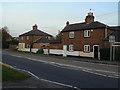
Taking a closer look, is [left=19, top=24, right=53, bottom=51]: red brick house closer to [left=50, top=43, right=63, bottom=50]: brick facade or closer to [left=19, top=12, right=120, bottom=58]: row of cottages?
[left=19, top=12, right=120, bottom=58]: row of cottages

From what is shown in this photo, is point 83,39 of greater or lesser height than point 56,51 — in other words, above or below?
above

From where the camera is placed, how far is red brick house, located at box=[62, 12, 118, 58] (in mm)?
25922

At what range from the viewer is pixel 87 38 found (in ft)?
91.7

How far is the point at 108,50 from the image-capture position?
2300 centimetres

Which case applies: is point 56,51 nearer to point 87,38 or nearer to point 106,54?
point 87,38

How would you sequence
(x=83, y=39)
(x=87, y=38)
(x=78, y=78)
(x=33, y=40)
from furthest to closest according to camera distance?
1. (x=33, y=40)
2. (x=83, y=39)
3. (x=87, y=38)
4. (x=78, y=78)

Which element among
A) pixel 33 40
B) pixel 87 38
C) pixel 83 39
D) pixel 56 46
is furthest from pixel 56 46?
pixel 33 40

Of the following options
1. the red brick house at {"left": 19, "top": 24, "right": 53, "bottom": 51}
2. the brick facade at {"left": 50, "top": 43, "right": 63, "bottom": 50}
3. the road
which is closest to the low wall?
the brick facade at {"left": 50, "top": 43, "right": 63, "bottom": 50}

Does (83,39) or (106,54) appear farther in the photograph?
(83,39)

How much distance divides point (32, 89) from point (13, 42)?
6361 cm

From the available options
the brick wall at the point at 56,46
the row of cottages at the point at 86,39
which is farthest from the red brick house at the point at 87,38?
the brick wall at the point at 56,46

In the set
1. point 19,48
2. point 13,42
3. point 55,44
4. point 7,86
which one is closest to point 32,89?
point 7,86

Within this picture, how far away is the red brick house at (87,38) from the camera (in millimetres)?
25922

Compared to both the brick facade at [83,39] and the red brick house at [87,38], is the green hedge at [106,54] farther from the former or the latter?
the brick facade at [83,39]
